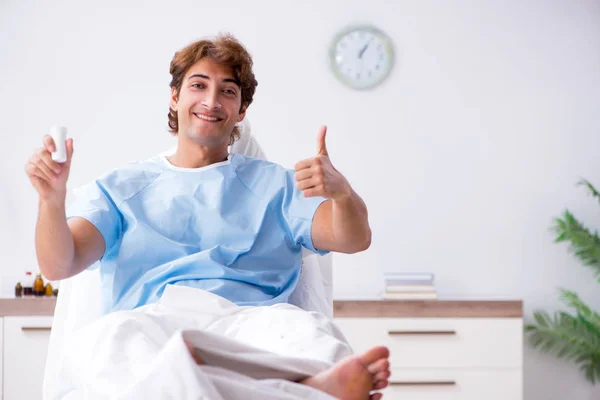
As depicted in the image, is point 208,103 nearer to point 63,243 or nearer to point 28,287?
point 63,243

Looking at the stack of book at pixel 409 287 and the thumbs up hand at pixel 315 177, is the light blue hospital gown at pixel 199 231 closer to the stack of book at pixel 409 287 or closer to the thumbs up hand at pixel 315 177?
the thumbs up hand at pixel 315 177

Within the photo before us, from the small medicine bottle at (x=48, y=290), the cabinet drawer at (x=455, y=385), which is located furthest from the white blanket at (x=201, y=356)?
the small medicine bottle at (x=48, y=290)

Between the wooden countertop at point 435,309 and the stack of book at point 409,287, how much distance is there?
0.09m

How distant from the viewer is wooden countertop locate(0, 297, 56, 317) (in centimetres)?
349

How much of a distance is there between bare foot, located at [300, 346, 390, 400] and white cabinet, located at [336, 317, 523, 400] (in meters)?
2.17

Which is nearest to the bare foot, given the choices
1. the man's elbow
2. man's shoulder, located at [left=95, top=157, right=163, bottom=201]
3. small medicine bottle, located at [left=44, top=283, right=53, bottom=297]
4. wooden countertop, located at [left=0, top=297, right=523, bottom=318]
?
the man's elbow

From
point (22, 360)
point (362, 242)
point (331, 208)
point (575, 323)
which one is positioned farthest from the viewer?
point (575, 323)

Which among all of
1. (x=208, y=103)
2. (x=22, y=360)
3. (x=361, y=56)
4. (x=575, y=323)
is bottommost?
(x=22, y=360)

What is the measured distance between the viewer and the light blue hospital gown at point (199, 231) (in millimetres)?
1972

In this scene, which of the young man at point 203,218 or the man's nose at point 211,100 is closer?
the young man at point 203,218

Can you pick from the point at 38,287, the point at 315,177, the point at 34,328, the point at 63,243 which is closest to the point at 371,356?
the point at 315,177

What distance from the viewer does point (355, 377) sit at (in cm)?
133

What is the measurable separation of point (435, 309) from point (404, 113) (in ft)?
3.36

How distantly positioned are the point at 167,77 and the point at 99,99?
352 millimetres
